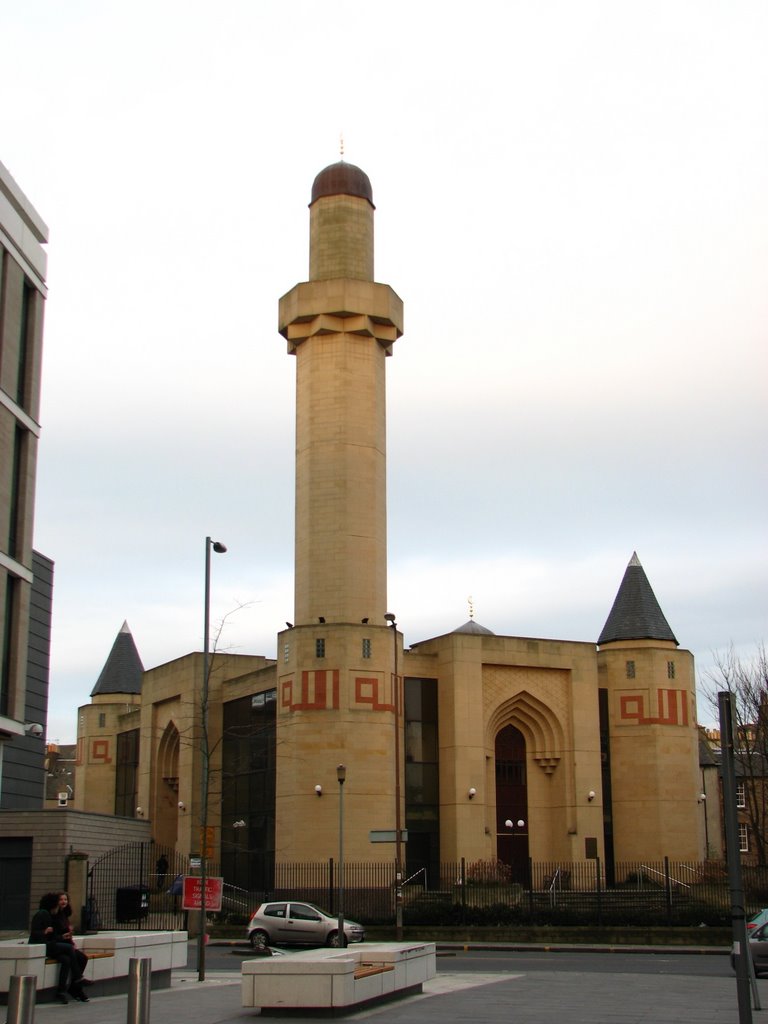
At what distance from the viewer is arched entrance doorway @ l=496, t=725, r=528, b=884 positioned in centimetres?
4869

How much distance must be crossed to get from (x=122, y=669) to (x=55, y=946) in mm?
50124

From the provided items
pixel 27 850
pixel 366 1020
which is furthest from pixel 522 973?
pixel 27 850

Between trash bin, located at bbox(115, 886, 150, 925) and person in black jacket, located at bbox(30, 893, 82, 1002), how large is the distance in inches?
726

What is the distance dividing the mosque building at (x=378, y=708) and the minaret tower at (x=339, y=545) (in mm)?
70

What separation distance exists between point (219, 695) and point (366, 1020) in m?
36.6

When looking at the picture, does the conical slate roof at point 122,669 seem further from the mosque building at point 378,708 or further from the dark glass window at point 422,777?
the dark glass window at point 422,777

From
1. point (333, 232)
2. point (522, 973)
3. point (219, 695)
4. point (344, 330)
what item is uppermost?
point (333, 232)

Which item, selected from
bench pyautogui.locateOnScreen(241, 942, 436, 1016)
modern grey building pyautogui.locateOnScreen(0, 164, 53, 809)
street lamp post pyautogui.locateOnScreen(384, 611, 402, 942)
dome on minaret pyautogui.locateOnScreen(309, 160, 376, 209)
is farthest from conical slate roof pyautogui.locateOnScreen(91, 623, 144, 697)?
bench pyautogui.locateOnScreen(241, 942, 436, 1016)

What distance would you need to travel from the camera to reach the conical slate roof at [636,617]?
51.9 metres

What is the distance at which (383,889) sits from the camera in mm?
41812

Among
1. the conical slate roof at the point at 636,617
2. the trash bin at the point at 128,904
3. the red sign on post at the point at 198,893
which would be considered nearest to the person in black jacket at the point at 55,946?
the red sign on post at the point at 198,893

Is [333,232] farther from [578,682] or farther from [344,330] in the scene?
[578,682]

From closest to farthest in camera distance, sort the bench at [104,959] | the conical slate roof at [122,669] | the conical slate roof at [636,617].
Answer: the bench at [104,959]
the conical slate roof at [636,617]
the conical slate roof at [122,669]

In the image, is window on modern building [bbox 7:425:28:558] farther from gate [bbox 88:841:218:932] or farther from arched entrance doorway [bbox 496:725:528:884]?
arched entrance doorway [bbox 496:725:528:884]
